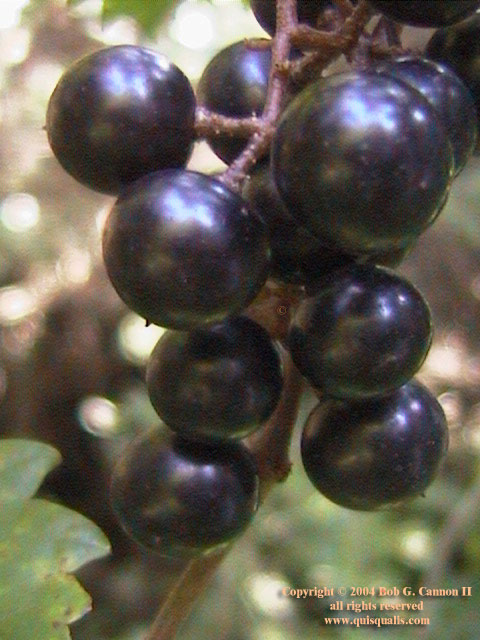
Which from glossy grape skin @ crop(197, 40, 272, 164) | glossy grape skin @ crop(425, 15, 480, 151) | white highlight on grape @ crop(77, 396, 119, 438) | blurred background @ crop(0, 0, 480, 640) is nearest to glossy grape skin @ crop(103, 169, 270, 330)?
glossy grape skin @ crop(197, 40, 272, 164)

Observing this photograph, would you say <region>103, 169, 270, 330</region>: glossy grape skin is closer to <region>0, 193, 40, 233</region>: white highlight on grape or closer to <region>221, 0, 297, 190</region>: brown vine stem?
<region>221, 0, 297, 190</region>: brown vine stem

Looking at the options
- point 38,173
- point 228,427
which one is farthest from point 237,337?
point 38,173

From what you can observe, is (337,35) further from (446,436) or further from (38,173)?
(38,173)

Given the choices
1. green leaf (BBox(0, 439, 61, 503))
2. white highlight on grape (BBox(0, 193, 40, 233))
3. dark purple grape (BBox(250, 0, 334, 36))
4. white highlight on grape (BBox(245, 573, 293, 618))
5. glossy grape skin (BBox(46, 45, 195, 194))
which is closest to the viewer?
glossy grape skin (BBox(46, 45, 195, 194))

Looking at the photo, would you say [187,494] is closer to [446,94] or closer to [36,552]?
[36,552]

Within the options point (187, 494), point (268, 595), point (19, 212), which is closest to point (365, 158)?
point (187, 494)

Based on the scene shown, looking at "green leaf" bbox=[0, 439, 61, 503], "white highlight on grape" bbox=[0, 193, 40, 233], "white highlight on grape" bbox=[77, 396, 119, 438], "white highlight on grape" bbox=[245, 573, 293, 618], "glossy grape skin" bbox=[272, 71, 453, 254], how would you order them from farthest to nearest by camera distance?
Result: "white highlight on grape" bbox=[77, 396, 119, 438] → "white highlight on grape" bbox=[0, 193, 40, 233] → "white highlight on grape" bbox=[245, 573, 293, 618] → "green leaf" bbox=[0, 439, 61, 503] → "glossy grape skin" bbox=[272, 71, 453, 254]

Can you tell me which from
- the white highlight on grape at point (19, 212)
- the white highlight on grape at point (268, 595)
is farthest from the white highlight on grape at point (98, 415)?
the white highlight on grape at point (268, 595)
